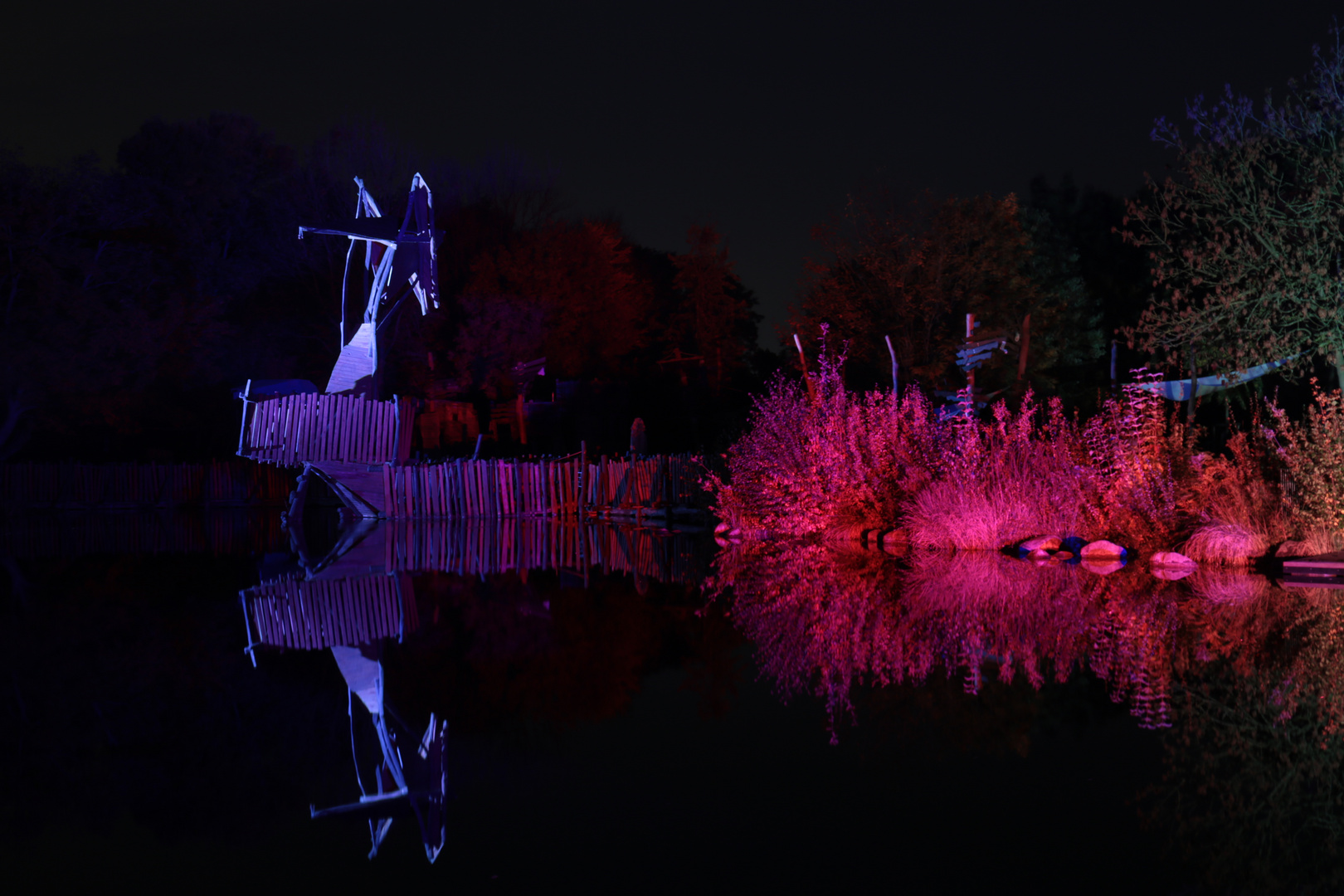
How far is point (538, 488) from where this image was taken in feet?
79.5

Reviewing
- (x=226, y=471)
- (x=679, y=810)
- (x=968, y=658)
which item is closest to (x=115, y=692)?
(x=679, y=810)

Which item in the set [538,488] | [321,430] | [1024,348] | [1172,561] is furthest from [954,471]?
[1024,348]

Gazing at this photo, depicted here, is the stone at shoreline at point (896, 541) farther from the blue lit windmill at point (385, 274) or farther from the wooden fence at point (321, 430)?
the wooden fence at point (321, 430)

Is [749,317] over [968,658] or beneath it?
over

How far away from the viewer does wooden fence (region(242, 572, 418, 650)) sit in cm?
913

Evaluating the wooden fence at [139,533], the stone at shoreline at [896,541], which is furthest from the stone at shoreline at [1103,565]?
the wooden fence at [139,533]

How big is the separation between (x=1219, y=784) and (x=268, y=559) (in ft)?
44.6

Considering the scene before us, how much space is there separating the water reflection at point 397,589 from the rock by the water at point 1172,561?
206 inches

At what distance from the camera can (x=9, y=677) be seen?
25.1ft

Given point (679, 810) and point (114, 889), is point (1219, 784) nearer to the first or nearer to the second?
point (679, 810)

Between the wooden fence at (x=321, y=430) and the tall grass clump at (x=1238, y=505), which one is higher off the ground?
the wooden fence at (x=321, y=430)

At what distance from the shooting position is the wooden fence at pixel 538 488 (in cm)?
2322

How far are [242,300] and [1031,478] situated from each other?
97.7 feet

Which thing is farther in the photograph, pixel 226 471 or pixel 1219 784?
pixel 226 471
